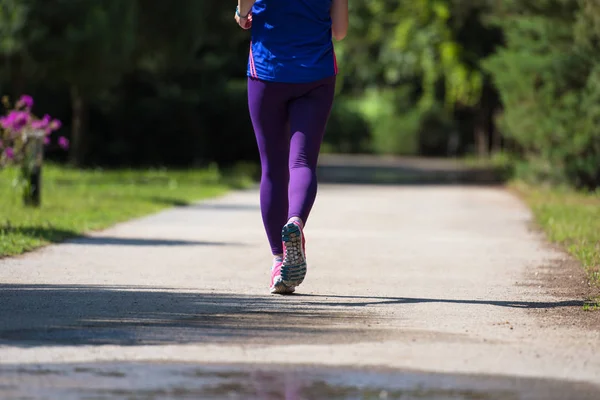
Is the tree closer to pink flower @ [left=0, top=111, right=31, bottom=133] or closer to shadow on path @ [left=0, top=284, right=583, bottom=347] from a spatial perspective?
pink flower @ [left=0, top=111, right=31, bottom=133]

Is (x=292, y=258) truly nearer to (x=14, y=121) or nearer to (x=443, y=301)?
(x=443, y=301)

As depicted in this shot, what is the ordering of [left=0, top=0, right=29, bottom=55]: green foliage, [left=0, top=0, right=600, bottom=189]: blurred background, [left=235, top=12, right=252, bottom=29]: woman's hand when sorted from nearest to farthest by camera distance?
1. [left=235, top=12, right=252, bottom=29]: woman's hand
2. [left=0, top=0, right=600, bottom=189]: blurred background
3. [left=0, top=0, right=29, bottom=55]: green foliage

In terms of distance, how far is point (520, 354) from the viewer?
5.43 meters

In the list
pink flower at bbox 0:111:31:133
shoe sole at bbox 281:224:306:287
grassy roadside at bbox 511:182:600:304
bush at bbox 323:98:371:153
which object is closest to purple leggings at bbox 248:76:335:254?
shoe sole at bbox 281:224:306:287

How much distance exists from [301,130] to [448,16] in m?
27.5

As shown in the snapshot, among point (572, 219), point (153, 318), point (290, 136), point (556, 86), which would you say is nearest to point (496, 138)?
point (556, 86)

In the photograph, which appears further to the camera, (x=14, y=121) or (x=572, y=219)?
(x=14, y=121)

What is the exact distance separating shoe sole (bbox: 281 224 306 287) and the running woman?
0.25ft

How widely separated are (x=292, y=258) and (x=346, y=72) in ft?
126

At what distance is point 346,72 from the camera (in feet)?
148

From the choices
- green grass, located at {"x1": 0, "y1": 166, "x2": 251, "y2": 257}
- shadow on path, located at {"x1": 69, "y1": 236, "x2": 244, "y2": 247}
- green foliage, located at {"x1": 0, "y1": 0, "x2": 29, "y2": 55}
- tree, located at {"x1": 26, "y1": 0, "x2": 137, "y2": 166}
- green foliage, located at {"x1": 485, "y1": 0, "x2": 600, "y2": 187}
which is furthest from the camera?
tree, located at {"x1": 26, "y1": 0, "x2": 137, "y2": 166}

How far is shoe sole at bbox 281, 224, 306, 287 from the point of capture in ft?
23.5

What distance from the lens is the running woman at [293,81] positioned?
7.49 meters

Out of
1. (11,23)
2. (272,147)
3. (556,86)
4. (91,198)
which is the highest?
(272,147)
